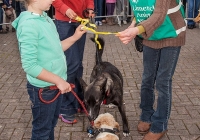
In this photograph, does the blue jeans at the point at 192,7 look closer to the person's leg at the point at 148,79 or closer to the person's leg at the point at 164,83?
the person's leg at the point at 148,79

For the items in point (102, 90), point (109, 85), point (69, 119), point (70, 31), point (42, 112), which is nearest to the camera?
point (42, 112)

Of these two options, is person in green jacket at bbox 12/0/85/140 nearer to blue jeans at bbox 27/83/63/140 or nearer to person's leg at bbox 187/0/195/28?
blue jeans at bbox 27/83/63/140

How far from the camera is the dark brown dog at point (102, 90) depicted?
3.48 m

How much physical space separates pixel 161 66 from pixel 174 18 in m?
0.53

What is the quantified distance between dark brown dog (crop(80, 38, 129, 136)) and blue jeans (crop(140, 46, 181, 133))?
1.10 ft

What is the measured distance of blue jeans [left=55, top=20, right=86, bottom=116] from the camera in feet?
13.0

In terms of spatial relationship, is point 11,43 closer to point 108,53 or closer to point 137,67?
point 108,53

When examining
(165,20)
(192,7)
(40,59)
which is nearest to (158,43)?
(165,20)

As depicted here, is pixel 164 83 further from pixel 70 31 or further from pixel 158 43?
pixel 70 31

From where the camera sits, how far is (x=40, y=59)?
2.53 meters

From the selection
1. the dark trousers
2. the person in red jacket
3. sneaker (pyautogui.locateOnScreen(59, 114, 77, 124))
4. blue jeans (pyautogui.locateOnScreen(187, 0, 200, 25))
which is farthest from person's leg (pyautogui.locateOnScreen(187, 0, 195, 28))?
sneaker (pyautogui.locateOnScreen(59, 114, 77, 124))

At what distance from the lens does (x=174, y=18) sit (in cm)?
316

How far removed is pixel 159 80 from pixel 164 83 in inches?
2.5

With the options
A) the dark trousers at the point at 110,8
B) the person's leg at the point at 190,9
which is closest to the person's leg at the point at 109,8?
the dark trousers at the point at 110,8
